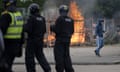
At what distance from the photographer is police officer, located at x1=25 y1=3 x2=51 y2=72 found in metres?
12.9

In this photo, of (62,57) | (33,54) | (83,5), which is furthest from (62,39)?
(83,5)

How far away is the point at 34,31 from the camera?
12906 millimetres

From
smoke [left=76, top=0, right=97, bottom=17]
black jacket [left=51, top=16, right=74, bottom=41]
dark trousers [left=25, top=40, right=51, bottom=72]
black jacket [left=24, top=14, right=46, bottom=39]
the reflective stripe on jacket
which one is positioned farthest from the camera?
smoke [left=76, top=0, right=97, bottom=17]

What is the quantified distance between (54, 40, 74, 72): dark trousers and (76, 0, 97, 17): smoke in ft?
66.1

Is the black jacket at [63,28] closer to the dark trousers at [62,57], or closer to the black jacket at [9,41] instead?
the dark trousers at [62,57]

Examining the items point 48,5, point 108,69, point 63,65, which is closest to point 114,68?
point 108,69

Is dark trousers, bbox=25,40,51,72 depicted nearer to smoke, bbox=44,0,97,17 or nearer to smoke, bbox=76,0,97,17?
smoke, bbox=44,0,97,17

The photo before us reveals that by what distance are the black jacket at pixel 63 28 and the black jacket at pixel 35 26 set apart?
359 millimetres

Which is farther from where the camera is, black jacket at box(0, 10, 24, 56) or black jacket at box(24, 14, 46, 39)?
black jacket at box(24, 14, 46, 39)

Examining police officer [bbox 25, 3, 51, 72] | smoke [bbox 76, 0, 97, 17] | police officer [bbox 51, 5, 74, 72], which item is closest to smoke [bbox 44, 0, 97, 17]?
smoke [bbox 76, 0, 97, 17]

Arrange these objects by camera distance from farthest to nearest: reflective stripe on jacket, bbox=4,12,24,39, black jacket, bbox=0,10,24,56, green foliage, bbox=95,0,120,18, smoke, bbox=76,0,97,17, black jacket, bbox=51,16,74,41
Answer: smoke, bbox=76,0,97,17 → green foliage, bbox=95,0,120,18 → black jacket, bbox=51,16,74,41 → reflective stripe on jacket, bbox=4,12,24,39 → black jacket, bbox=0,10,24,56

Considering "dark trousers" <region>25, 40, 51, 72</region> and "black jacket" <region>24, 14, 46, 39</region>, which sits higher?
"black jacket" <region>24, 14, 46, 39</region>

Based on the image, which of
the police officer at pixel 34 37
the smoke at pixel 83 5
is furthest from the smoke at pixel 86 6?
the police officer at pixel 34 37

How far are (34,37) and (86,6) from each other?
2205cm
